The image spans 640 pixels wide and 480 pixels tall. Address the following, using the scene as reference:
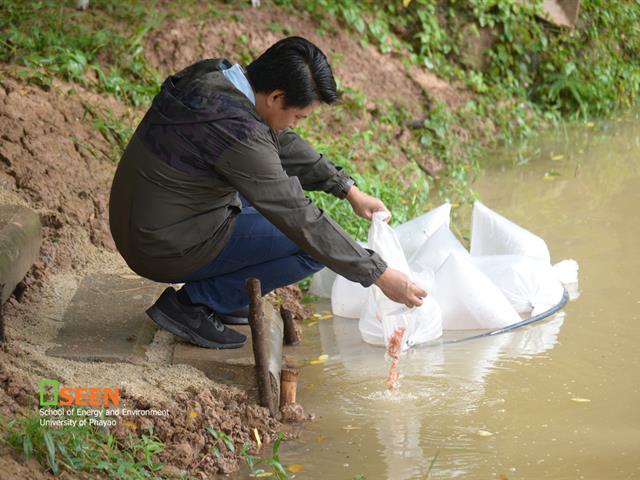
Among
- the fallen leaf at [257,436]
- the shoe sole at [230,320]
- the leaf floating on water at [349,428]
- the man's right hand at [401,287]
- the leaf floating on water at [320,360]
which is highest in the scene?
the man's right hand at [401,287]

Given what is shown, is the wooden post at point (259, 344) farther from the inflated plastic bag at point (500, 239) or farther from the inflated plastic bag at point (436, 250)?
the inflated plastic bag at point (500, 239)

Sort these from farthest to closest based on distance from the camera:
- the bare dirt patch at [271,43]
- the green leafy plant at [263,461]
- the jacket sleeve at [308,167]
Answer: the bare dirt patch at [271,43] → the jacket sleeve at [308,167] → the green leafy plant at [263,461]

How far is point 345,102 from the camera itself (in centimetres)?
709

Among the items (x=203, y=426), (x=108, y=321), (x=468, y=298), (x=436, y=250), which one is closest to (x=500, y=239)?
(x=436, y=250)

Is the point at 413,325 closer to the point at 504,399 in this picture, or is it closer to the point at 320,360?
the point at 320,360

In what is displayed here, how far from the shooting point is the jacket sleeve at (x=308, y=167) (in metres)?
3.90

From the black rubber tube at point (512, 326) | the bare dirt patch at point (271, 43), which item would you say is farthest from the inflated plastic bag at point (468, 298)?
the bare dirt patch at point (271, 43)

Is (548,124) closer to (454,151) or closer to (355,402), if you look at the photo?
(454,151)

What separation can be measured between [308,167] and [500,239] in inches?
53.7

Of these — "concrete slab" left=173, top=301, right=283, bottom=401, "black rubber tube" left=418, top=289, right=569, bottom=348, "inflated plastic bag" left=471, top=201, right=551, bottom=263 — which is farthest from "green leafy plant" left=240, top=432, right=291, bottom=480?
"inflated plastic bag" left=471, top=201, right=551, bottom=263

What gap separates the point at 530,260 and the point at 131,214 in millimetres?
2035

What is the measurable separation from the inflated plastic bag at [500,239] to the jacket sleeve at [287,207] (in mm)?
1700

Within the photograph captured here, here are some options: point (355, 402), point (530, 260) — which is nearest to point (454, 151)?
point (530, 260)

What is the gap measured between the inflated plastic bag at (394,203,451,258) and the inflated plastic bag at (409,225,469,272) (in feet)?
0.22
